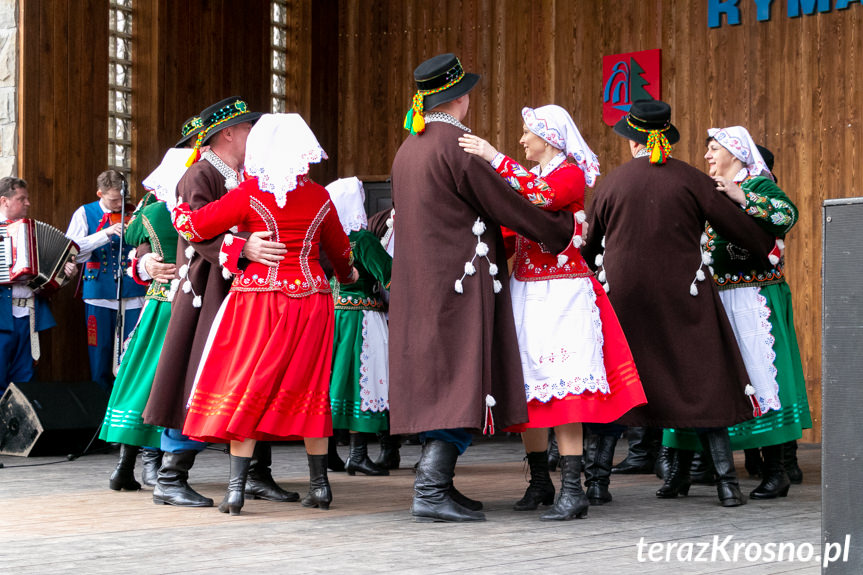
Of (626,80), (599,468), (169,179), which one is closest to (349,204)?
(169,179)

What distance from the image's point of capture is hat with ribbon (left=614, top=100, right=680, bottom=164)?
4195 millimetres

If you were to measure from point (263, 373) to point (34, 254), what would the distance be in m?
3.01

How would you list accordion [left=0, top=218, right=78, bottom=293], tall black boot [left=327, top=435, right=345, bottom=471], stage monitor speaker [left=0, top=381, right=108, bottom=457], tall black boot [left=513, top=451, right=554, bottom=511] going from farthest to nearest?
accordion [left=0, top=218, right=78, bottom=293] → stage monitor speaker [left=0, top=381, right=108, bottom=457] → tall black boot [left=327, top=435, right=345, bottom=471] → tall black boot [left=513, top=451, right=554, bottom=511]

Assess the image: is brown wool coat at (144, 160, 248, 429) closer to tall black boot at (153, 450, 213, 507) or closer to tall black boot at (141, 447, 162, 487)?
tall black boot at (153, 450, 213, 507)

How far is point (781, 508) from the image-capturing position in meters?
4.07

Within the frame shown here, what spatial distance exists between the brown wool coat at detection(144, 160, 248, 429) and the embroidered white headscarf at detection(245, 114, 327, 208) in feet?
1.02

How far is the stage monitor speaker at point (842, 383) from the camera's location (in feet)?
7.64

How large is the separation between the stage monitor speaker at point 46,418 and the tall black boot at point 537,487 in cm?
298

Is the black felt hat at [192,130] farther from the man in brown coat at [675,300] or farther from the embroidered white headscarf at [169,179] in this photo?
the man in brown coat at [675,300]

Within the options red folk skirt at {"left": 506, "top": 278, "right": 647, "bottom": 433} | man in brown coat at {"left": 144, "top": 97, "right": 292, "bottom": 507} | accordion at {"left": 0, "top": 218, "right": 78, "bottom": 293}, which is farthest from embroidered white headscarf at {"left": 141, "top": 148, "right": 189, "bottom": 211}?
accordion at {"left": 0, "top": 218, "right": 78, "bottom": 293}

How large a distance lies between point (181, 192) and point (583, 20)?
15.3 ft

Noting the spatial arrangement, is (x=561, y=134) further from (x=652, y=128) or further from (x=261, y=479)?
(x=261, y=479)

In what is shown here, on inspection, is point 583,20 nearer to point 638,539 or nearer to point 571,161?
point 571,161

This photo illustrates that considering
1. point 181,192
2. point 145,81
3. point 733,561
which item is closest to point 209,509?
point 181,192
